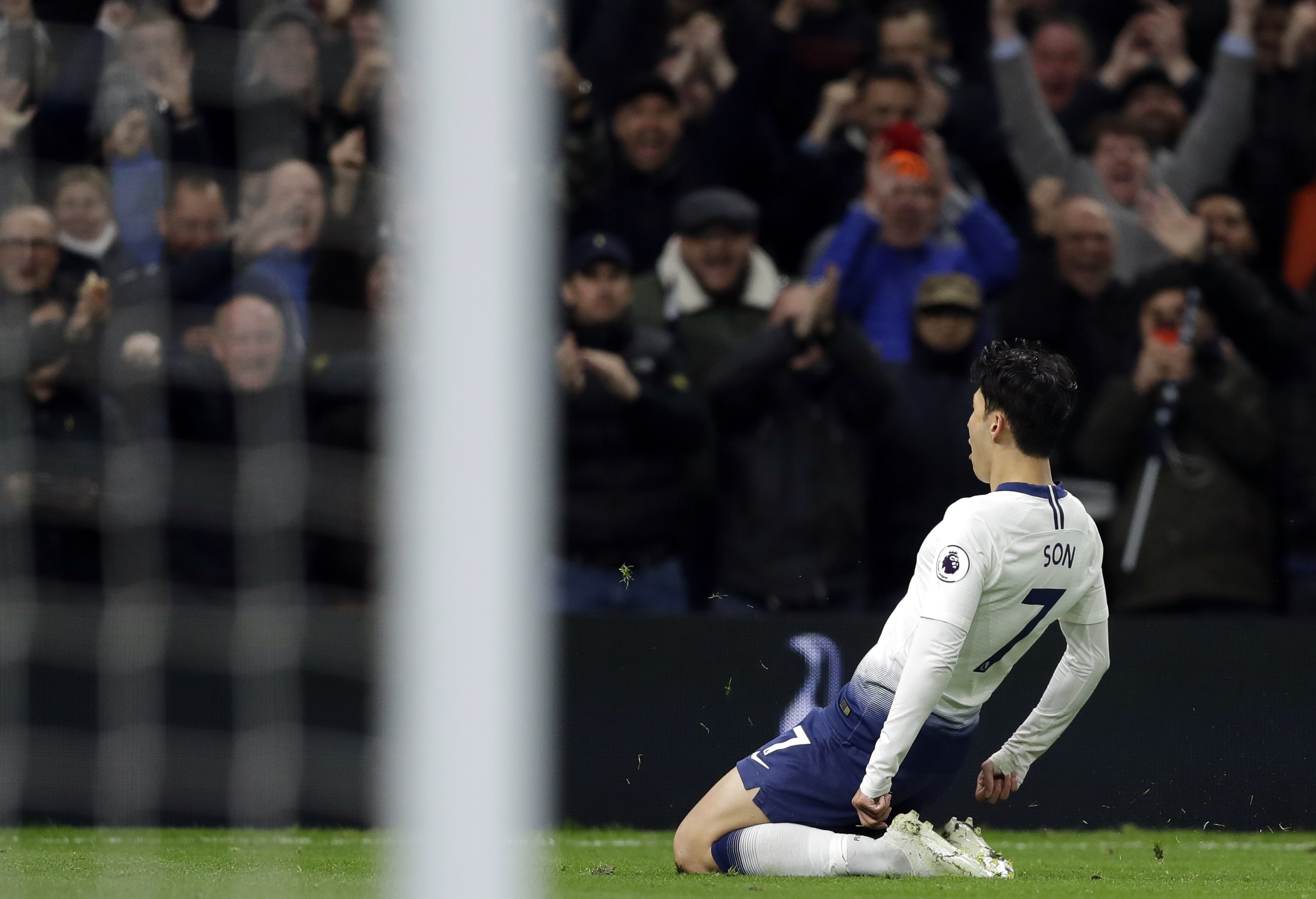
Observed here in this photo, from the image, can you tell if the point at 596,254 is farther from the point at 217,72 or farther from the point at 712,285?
the point at 217,72

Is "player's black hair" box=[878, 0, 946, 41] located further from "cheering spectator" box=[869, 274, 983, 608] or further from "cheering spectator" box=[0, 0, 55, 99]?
"cheering spectator" box=[0, 0, 55, 99]

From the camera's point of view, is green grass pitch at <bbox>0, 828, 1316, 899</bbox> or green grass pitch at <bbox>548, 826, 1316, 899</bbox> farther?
green grass pitch at <bbox>0, 828, 1316, 899</bbox>

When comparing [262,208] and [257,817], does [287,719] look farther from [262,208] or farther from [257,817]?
Answer: [262,208]

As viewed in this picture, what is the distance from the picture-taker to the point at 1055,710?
5.16m

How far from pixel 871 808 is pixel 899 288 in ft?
11.6

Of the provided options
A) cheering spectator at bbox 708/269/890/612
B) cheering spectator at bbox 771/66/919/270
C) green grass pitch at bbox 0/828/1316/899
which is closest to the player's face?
green grass pitch at bbox 0/828/1316/899

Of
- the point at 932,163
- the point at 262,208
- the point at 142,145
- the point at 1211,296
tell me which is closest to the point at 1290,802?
the point at 1211,296

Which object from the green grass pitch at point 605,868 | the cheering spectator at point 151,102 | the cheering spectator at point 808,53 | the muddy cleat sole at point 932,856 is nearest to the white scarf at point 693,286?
the cheering spectator at point 808,53

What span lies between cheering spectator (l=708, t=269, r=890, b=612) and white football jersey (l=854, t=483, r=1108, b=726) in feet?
7.91

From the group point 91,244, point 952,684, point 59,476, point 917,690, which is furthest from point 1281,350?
point 59,476

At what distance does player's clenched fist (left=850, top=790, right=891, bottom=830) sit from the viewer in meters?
4.80

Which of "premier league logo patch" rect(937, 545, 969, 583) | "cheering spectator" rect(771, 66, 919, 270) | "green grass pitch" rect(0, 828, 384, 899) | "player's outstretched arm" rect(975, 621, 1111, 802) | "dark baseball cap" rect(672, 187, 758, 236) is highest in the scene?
"cheering spectator" rect(771, 66, 919, 270)

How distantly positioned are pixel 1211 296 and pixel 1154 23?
173 cm

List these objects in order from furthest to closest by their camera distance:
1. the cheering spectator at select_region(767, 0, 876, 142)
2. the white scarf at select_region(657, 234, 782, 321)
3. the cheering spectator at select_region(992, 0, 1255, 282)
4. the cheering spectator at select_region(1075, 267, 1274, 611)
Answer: the cheering spectator at select_region(767, 0, 876, 142) < the cheering spectator at select_region(992, 0, 1255, 282) < the white scarf at select_region(657, 234, 782, 321) < the cheering spectator at select_region(1075, 267, 1274, 611)
